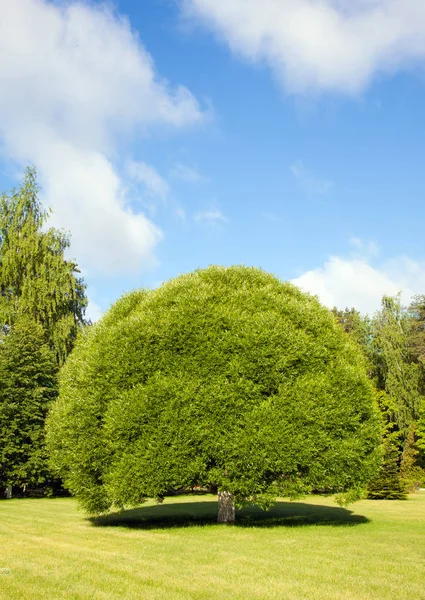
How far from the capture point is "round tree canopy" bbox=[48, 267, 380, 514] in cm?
1848

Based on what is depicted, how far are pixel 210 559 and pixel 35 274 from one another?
3500cm

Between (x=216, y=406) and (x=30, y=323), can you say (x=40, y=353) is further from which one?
(x=216, y=406)

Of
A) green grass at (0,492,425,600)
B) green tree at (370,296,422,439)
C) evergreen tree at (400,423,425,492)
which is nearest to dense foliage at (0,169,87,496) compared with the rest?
green grass at (0,492,425,600)

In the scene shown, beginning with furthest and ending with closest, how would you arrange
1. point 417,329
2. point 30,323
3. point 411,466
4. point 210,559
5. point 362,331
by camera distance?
point 362,331 → point 417,329 → point 411,466 → point 30,323 → point 210,559

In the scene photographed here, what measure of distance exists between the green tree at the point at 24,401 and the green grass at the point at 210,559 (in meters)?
15.2

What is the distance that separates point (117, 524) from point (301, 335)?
11226 mm

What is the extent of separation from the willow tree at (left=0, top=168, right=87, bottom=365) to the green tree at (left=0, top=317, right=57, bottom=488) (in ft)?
5.70

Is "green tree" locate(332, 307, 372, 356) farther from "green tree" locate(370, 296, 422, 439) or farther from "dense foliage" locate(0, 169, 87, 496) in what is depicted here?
"dense foliage" locate(0, 169, 87, 496)

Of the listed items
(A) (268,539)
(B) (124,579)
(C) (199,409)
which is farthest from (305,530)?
(B) (124,579)

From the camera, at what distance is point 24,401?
125ft

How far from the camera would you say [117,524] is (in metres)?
21.3

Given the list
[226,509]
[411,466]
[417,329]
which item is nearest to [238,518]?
A: [226,509]

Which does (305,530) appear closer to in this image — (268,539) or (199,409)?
(268,539)

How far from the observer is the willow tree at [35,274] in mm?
41438
